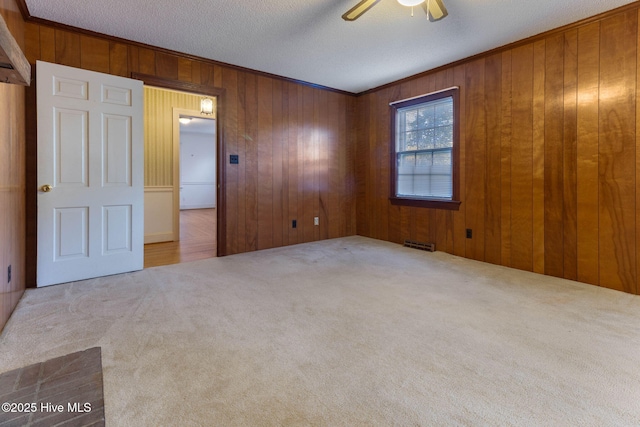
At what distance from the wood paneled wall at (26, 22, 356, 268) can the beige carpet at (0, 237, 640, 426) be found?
147cm

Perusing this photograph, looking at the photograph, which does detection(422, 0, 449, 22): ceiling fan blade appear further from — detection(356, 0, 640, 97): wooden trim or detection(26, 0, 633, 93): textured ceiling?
detection(356, 0, 640, 97): wooden trim

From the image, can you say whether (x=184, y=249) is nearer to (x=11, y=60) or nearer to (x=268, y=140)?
(x=268, y=140)

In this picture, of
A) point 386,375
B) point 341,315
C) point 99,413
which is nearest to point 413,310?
point 341,315

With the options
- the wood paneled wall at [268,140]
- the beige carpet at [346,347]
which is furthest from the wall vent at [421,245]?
the wood paneled wall at [268,140]

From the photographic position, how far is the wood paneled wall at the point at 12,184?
2.16 m

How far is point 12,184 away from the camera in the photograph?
8.05ft

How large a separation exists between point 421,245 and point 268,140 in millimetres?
2629

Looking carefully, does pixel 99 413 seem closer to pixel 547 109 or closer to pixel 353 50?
pixel 353 50

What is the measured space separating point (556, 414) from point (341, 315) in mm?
1315

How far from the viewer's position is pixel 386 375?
1621mm

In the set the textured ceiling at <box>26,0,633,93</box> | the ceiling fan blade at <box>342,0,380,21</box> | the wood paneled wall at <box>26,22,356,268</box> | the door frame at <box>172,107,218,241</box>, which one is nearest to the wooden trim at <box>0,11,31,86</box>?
the textured ceiling at <box>26,0,633,93</box>

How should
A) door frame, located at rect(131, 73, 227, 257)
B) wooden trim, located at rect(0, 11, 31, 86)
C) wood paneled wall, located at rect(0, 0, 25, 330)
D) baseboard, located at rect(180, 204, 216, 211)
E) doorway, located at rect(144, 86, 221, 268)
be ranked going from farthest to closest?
baseboard, located at rect(180, 204, 216, 211) < doorway, located at rect(144, 86, 221, 268) < door frame, located at rect(131, 73, 227, 257) < wood paneled wall, located at rect(0, 0, 25, 330) < wooden trim, located at rect(0, 11, 31, 86)

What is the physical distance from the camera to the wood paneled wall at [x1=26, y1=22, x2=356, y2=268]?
3385mm

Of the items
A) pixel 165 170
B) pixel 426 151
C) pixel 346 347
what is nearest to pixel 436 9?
pixel 426 151
